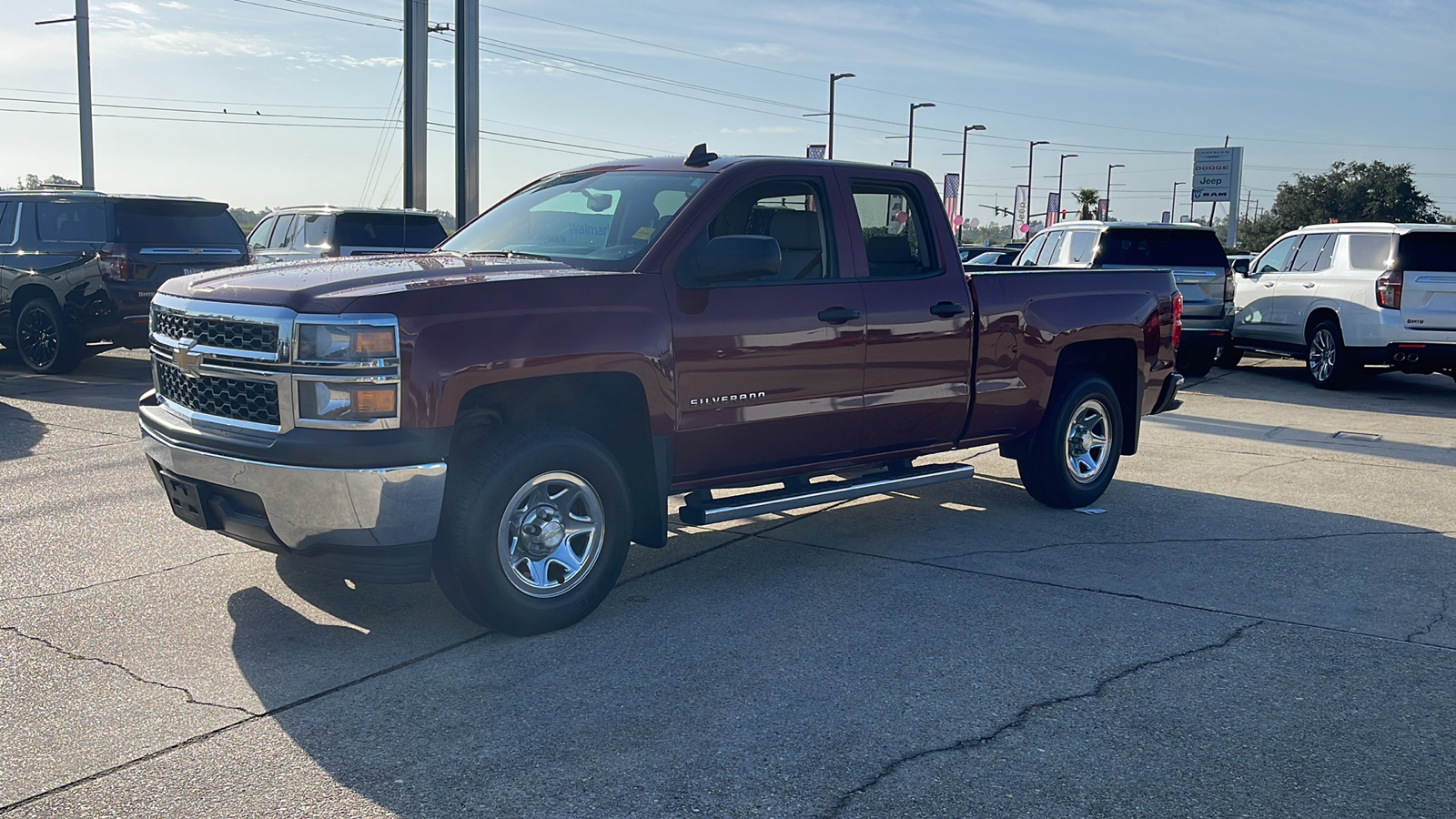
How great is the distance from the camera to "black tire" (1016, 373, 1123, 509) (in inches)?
292

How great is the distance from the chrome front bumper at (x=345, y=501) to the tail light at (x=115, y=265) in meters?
9.38

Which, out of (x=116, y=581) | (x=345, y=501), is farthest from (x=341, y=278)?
(x=116, y=581)

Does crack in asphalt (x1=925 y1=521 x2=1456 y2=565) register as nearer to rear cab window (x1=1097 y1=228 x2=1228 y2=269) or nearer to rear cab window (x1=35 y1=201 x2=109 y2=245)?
rear cab window (x1=1097 y1=228 x2=1228 y2=269)

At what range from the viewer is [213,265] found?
13453 mm

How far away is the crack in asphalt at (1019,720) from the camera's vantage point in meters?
3.61

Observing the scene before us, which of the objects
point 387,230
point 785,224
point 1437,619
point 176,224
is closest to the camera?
point 1437,619

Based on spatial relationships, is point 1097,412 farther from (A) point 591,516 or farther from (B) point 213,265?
(B) point 213,265

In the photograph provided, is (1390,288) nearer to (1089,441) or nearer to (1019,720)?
(1089,441)

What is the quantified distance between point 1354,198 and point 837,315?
7315 cm

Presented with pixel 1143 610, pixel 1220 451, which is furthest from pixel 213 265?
pixel 1143 610

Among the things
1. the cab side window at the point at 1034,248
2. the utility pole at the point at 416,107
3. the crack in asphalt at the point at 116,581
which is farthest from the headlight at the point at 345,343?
the utility pole at the point at 416,107

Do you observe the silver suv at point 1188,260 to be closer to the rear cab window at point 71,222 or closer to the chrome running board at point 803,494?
the chrome running board at point 803,494

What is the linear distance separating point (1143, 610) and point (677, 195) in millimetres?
2806

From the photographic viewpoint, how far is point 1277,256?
53.6ft
